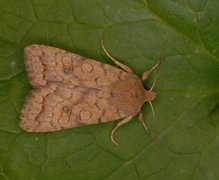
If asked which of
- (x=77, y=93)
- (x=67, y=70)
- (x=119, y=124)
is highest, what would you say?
(x=67, y=70)

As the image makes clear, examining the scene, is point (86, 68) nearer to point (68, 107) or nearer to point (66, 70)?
point (66, 70)

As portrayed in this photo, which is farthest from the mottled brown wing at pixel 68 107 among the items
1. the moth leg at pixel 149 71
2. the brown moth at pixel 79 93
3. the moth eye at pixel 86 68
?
the moth leg at pixel 149 71

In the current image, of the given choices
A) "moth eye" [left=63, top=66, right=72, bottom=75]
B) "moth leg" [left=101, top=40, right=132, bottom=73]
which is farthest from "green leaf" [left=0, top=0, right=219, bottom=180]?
"moth eye" [left=63, top=66, right=72, bottom=75]

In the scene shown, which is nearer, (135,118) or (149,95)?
(149,95)

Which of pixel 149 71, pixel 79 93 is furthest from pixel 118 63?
pixel 79 93

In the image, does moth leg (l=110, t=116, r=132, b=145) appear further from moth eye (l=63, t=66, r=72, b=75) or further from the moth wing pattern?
moth eye (l=63, t=66, r=72, b=75)

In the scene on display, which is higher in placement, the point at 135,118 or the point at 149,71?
the point at 149,71

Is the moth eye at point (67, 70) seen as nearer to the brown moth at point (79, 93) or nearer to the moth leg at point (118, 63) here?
the brown moth at point (79, 93)
